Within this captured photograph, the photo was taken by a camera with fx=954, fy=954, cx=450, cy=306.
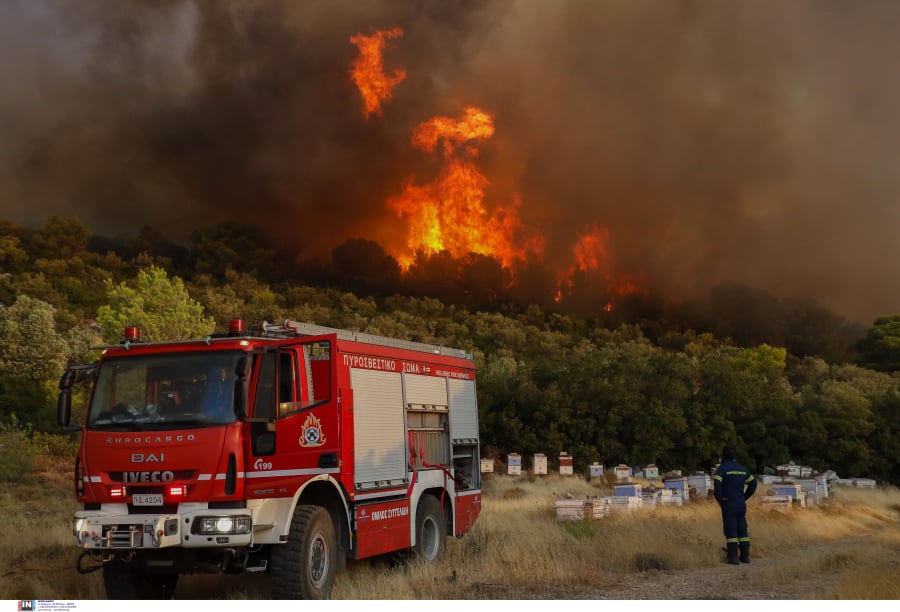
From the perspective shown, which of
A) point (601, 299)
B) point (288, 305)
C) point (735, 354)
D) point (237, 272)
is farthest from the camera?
point (601, 299)

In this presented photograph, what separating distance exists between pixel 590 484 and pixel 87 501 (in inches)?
1172

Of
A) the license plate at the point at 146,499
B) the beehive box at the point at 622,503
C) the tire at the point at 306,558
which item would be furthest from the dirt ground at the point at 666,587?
the beehive box at the point at 622,503

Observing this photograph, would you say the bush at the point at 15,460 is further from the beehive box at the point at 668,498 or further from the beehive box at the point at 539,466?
the beehive box at the point at 668,498

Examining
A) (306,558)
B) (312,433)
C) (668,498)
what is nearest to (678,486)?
(668,498)

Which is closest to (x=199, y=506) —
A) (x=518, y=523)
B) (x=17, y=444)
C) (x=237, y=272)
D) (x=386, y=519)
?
(x=386, y=519)

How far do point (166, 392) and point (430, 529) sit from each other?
622cm

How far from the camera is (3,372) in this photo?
168 feet

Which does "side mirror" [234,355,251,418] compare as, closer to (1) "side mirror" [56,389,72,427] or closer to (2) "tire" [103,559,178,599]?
(1) "side mirror" [56,389,72,427]

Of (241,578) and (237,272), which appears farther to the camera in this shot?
(237,272)

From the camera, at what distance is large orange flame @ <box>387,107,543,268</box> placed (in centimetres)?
9256

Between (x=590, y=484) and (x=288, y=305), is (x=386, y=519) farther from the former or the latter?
(x=288, y=305)

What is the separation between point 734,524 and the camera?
17828mm

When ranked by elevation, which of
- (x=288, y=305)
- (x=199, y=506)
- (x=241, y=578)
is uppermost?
(x=288, y=305)

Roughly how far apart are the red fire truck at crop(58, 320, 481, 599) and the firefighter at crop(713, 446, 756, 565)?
6897 millimetres
